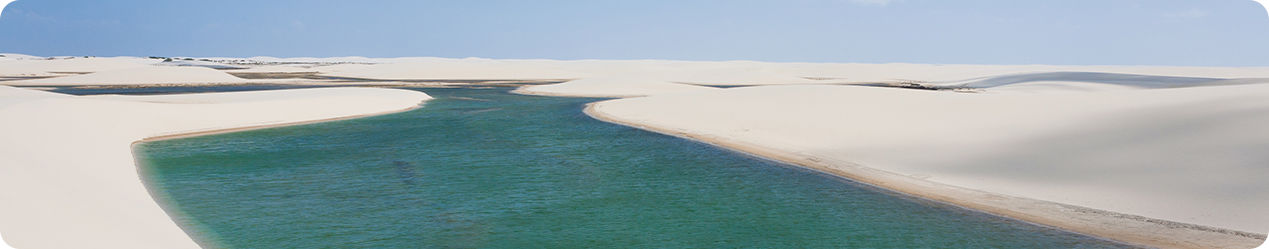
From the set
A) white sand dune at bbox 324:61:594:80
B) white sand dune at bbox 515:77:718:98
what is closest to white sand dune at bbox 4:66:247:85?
white sand dune at bbox 324:61:594:80

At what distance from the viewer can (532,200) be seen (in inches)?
441

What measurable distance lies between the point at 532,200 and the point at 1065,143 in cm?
933

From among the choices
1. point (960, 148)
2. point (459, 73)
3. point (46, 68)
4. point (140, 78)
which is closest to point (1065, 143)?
point (960, 148)

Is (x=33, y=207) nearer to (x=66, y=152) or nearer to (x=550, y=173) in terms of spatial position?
(x=66, y=152)

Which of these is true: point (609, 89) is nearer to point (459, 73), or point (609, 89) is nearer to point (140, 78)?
point (140, 78)

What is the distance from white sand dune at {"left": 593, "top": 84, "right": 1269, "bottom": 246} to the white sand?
11.1m

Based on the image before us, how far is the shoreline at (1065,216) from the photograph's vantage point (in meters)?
8.70

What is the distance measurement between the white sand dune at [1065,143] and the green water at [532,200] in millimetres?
1632

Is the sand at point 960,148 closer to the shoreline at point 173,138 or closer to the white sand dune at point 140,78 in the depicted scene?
the shoreline at point 173,138

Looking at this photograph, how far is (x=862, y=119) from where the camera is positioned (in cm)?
1880

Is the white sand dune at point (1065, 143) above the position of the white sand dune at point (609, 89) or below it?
below

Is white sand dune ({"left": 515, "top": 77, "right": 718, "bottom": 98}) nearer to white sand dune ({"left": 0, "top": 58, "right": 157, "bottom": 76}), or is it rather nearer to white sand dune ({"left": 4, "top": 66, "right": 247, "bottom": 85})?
white sand dune ({"left": 4, "top": 66, "right": 247, "bottom": 85})

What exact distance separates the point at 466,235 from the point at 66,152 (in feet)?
27.0

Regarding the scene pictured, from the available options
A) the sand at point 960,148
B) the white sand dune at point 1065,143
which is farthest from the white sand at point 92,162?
the white sand dune at point 1065,143
